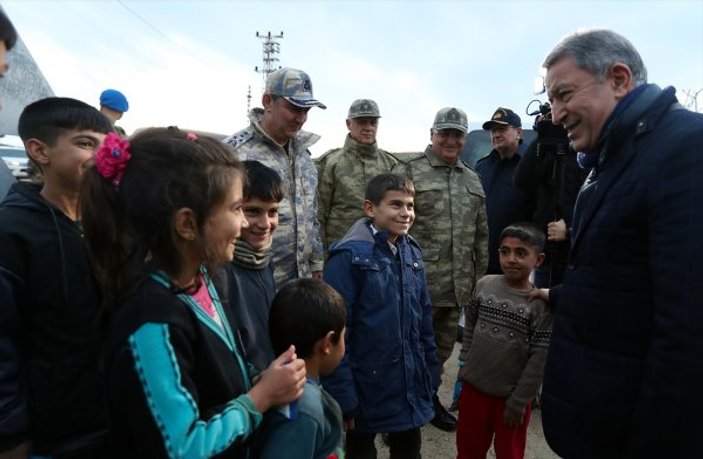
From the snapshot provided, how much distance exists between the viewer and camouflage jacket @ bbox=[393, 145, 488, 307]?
388cm

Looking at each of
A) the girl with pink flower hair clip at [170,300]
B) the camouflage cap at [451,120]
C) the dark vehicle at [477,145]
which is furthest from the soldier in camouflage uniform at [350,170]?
the girl with pink flower hair clip at [170,300]

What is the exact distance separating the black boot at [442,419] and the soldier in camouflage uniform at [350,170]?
156cm

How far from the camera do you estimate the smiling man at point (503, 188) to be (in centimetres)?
422

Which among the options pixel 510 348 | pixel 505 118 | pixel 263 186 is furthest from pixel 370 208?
pixel 505 118

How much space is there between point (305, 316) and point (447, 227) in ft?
8.44

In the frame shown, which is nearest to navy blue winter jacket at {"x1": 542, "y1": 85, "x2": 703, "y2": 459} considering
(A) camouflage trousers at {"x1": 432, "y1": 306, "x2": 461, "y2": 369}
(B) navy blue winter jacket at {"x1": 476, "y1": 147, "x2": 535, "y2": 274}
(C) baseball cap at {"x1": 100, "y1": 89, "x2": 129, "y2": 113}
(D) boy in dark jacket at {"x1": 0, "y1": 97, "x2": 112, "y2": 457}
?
(D) boy in dark jacket at {"x1": 0, "y1": 97, "x2": 112, "y2": 457}

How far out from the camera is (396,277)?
2.55 metres

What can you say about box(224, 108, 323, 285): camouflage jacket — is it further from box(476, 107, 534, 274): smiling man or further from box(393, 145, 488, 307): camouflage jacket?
box(476, 107, 534, 274): smiling man

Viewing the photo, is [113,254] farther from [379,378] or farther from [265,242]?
[379,378]

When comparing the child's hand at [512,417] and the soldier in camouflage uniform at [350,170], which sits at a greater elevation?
the soldier in camouflage uniform at [350,170]

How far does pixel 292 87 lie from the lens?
2994 millimetres

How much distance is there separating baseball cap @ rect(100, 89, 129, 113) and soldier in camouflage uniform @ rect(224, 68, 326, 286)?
7.48ft

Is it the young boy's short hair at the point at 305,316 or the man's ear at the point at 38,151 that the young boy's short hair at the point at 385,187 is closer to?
the young boy's short hair at the point at 305,316

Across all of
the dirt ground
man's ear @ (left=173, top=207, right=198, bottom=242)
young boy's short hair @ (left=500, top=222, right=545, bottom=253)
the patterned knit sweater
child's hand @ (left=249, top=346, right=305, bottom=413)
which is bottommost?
the dirt ground
